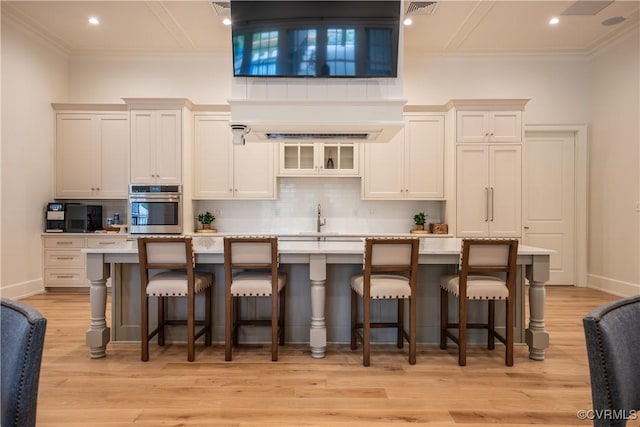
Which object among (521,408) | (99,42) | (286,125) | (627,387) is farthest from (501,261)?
(99,42)

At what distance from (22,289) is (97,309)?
2785mm

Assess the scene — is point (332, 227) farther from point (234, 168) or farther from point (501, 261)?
point (501, 261)

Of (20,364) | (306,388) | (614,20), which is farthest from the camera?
(614,20)

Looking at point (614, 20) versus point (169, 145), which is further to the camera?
point (169, 145)

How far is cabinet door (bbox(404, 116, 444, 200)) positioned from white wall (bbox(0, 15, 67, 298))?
4850 mm

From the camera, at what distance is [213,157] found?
18.5 feet

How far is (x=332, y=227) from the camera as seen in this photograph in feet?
19.6

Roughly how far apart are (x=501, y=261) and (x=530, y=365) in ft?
2.61

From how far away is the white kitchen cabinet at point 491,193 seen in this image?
17.7 ft

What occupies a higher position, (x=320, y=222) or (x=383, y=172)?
(x=383, y=172)

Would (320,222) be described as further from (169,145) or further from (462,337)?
(462,337)

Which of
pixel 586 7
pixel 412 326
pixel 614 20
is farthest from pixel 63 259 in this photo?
pixel 614 20

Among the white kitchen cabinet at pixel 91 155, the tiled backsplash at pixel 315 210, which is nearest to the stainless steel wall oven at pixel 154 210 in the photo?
the white kitchen cabinet at pixel 91 155

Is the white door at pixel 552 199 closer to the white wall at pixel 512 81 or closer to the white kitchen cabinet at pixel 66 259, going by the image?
the white wall at pixel 512 81
